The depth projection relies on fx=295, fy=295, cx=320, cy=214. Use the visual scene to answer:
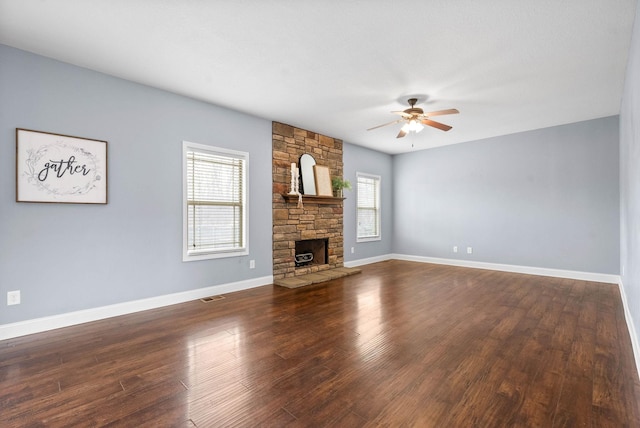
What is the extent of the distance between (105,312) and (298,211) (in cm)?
318

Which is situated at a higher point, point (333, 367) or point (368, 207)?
point (368, 207)

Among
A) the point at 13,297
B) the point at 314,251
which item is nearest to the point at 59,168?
the point at 13,297

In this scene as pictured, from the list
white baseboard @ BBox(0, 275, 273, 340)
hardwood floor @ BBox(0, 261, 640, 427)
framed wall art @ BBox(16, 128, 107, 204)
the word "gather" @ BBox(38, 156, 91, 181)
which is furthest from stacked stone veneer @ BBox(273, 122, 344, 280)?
the word "gather" @ BBox(38, 156, 91, 181)

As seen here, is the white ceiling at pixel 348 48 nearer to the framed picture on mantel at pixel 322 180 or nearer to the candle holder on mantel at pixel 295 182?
the candle holder on mantel at pixel 295 182

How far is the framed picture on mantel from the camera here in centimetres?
575

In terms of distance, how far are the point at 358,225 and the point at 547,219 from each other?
12.0 feet

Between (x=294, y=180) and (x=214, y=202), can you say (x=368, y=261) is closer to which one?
(x=294, y=180)

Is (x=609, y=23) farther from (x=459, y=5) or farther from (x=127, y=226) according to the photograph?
(x=127, y=226)

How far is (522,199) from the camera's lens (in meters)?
5.81

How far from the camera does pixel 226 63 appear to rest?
3.15 metres

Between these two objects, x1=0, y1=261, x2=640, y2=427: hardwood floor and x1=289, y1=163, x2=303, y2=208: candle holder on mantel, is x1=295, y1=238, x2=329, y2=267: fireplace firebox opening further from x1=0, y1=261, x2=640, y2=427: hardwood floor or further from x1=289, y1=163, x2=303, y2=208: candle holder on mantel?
x1=0, y1=261, x2=640, y2=427: hardwood floor

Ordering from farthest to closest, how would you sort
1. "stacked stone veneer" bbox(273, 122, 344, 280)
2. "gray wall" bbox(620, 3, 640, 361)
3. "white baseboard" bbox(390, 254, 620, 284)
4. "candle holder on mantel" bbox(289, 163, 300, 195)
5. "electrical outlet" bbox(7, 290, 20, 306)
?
"candle holder on mantel" bbox(289, 163, 300, 195)
"stacked stone veneer" bbox(273, 122, 344, 280)
"white baseboard" bbox(390, 254, 620, 284)
"electrical outlet" bbox(7, 290, 20, 306)
"gray wall" bbox(620, 3, 640, 361)

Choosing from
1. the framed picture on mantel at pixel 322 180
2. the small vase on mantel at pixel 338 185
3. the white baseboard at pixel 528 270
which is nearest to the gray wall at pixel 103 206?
the framed picture on mantel at pixel 322 180

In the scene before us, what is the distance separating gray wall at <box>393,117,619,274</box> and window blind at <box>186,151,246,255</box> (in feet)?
15.2
